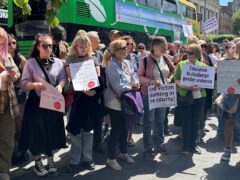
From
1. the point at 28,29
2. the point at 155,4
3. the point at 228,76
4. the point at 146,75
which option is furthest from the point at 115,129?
the point at 155,4

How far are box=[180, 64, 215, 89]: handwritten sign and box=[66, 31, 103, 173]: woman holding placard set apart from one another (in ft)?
4.68

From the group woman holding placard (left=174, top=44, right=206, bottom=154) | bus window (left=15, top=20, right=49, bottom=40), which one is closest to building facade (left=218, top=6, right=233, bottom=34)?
bus window (left=15, top=20, right=49, bottom=40)

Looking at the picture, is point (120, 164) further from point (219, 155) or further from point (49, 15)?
point (49, 15)

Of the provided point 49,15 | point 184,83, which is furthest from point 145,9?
point 49,15

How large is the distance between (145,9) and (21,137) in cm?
1104

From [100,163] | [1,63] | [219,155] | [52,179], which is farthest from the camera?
[219,155]

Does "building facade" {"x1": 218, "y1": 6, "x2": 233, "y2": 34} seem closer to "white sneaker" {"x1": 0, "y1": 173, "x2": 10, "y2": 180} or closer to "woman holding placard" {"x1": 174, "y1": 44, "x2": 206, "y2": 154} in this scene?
"woman holding placard" {"x1": 174, "y1": 44, "x2": 206, "y2": 154}

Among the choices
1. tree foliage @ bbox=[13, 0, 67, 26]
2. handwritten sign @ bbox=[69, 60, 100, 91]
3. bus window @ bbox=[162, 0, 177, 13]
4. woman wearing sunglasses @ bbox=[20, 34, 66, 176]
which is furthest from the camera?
bus window @ bbox=[162, 0, 177, 13]

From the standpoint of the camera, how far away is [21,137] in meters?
4.85

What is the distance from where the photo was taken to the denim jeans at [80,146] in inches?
199

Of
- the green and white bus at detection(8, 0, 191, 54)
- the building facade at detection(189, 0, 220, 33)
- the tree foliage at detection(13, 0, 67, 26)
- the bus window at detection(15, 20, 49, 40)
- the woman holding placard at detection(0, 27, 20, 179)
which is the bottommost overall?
the woman holding placard at detection(0, 27, 20, 179)

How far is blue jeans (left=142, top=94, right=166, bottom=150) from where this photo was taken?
5.67m

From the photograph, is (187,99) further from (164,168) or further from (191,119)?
(164,168)

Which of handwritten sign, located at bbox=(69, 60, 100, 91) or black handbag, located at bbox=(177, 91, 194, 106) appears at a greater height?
handwritten sign, located at bbox=(69, 60, 100, 91)
